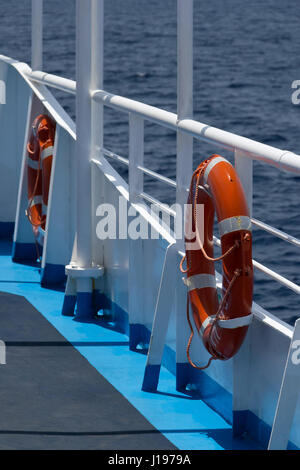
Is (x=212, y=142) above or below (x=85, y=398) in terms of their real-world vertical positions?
above

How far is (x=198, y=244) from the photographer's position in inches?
120

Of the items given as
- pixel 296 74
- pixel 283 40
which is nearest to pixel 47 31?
pixel 283 40

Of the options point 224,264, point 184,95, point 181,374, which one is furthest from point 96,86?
point 224,264

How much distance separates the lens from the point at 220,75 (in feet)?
80.4

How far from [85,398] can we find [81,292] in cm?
97

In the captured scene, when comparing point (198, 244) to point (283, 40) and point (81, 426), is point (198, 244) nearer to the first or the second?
point (81, 426)

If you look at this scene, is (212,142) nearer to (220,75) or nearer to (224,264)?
(224,264)

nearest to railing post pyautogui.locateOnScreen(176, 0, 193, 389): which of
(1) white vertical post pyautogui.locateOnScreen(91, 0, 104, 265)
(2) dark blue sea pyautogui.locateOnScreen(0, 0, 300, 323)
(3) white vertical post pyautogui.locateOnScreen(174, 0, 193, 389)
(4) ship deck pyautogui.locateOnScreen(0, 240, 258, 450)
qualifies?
(3) white vertical post pyautogui.locateOnScreen(174, 0, 193, 389)

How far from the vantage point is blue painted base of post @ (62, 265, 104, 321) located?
416 cm

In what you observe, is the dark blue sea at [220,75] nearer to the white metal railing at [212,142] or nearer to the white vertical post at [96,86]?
the white vertical post at [96,86]

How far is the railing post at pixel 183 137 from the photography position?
3.26m

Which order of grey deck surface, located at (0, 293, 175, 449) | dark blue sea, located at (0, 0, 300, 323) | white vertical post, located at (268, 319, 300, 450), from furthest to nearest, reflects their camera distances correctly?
dark blue sea, located at (0, 0, 300, 323) < grey deck surface, located at (0, 293, 175, 449) < white vertical post, located at (268, 319, 300, 450)

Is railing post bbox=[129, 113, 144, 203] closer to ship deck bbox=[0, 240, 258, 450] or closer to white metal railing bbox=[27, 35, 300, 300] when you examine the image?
white metal railing bbox=[27, 35, 300, 300]

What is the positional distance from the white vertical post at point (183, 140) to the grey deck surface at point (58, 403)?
264 mm
